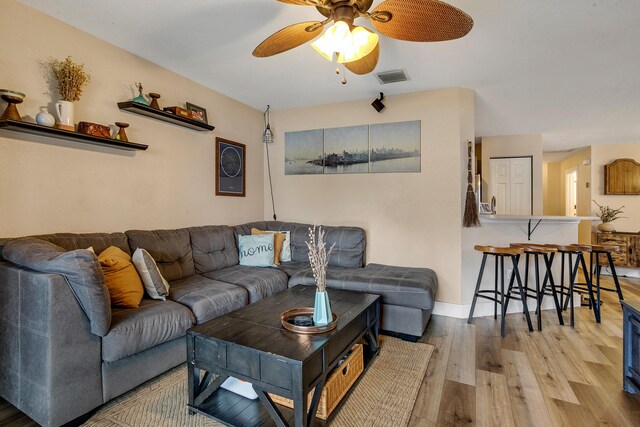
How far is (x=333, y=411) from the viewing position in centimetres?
175

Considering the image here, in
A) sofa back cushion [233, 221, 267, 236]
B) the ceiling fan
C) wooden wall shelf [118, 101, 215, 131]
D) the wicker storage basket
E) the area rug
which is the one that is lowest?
the area rug

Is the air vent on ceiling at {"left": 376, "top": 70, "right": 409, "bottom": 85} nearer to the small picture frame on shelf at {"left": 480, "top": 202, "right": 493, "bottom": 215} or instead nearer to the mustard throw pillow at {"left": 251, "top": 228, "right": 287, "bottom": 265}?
the small picture frame on shelf at {"left": 480, "top": 202, "right": 493, "bottom": 215}

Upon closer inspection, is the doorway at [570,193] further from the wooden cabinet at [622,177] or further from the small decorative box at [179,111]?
the small decorative box at [179,111]

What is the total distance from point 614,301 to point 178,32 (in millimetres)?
5372

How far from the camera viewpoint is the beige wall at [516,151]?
5.42 meters

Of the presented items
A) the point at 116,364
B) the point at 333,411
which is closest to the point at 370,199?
the point at 333,411

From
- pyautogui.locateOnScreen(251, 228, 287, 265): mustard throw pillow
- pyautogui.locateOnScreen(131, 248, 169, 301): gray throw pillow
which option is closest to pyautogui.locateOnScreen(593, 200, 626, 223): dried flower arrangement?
pyautogui.locateOnScreen(251, 228, 287, 265): mustard throw pillow

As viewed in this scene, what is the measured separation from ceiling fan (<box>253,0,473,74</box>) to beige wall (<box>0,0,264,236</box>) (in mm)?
1483

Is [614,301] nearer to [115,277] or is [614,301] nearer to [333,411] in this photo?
[333,411]

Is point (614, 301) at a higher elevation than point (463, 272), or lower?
lower

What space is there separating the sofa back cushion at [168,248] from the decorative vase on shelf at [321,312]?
1.53 m

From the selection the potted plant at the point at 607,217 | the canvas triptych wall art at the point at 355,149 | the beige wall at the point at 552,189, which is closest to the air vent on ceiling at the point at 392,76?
the canvas triptych wall art at the point at 355,149

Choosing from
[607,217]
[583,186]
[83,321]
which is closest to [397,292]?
[83,321]

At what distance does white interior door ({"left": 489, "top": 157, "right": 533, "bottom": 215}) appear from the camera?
551 cm
